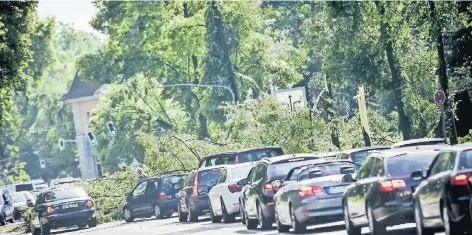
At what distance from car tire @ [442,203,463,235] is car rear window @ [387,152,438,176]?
9.12 feet

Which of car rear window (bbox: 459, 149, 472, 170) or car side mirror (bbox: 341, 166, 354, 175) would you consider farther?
car side mirror (bbox: 341, 166, 354, 175)

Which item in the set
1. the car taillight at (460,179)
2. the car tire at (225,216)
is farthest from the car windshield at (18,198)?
the car taillight at (460,179)

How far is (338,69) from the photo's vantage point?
50.9 m

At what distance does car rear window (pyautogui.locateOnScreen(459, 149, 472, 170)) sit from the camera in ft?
55.9

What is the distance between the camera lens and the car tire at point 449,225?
668 inches

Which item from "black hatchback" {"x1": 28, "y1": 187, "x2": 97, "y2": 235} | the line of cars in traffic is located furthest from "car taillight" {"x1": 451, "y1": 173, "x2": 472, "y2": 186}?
"black hatchback" {"x1": 28, "y1": 187, "x2": 97, "y2": 235}

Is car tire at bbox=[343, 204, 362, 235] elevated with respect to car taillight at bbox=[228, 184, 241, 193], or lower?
lower

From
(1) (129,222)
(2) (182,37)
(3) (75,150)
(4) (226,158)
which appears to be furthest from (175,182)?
(3) (75,150)

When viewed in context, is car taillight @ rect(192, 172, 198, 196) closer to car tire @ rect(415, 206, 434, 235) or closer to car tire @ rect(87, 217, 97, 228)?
car tire @ rect(87, 217, 97, 228)

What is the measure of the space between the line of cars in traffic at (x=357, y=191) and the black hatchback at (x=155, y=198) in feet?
30.8

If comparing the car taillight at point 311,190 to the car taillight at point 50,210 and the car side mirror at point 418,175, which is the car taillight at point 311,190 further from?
the car taillight at point 50,210

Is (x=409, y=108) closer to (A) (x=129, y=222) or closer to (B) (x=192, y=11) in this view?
(A) (x=129, y=222)

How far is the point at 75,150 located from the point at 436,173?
380 feet

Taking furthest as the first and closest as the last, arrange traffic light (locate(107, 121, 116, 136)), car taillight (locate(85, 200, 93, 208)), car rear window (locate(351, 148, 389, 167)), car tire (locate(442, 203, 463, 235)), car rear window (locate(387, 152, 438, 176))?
Result: traffic light (locate(107, 121, 116, 136)) → car taillight (locate(85, 200, 93, 208)) → car rear window (locate(351, 148, 389, 167)) → car rear window (locate(387, 152, 438, 176)) → car tire (locate(442, 203, 463, 235))
